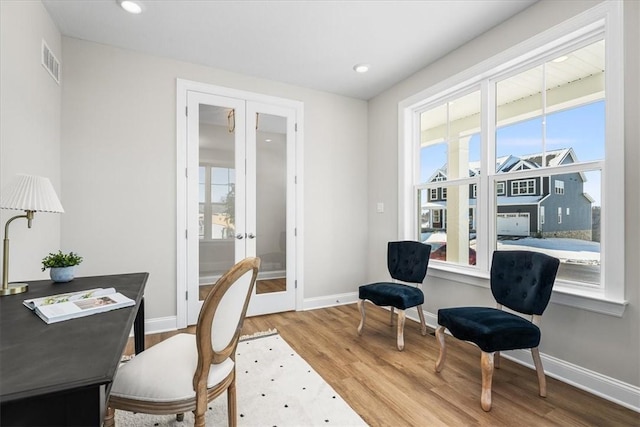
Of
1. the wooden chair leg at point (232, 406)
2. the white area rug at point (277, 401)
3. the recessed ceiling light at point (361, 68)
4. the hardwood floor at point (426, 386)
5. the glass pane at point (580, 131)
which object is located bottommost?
the hardwood floor at point (426, 386)

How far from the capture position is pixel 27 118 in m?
2.10

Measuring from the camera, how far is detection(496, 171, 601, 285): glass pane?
2.17 m

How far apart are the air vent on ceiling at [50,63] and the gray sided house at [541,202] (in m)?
3.68

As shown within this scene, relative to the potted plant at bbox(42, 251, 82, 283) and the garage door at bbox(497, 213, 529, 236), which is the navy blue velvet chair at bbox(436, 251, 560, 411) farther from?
the potted plant at bbox(42, 251, 82, 283)

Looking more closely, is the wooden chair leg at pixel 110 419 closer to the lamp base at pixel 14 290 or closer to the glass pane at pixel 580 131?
the lamp base at pixel 14 290

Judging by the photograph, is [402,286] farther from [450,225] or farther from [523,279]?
[523,279]

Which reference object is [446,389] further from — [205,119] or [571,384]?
[205,119]

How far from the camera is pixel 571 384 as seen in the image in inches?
84.1

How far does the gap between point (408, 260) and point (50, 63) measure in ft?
11.6

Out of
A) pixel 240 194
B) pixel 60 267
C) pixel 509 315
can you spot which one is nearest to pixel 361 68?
pixel 240 194

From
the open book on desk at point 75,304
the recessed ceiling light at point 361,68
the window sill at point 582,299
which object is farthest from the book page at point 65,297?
the recessed ceiling light at point 361,68

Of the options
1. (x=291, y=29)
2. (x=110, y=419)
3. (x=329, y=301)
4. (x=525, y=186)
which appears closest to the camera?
(x=110, y=419)

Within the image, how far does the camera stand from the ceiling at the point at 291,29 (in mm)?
2395

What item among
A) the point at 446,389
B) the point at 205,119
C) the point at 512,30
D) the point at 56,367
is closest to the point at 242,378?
the point at 446,389
